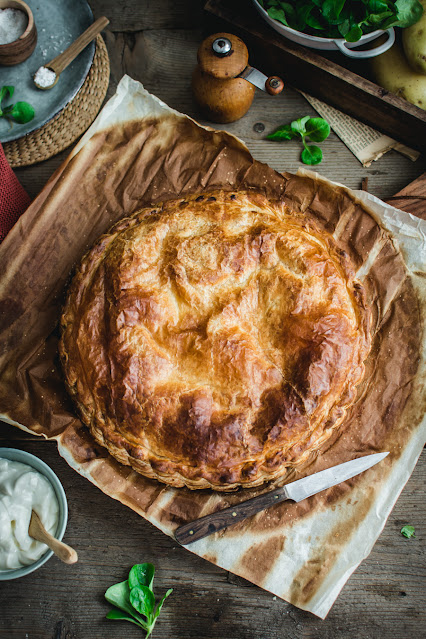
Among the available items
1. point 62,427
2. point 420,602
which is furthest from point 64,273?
point 420,602

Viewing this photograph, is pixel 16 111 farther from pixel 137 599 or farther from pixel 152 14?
pixel 137 599

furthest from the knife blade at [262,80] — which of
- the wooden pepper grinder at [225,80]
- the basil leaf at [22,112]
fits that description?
the basil leaf at [22,112]

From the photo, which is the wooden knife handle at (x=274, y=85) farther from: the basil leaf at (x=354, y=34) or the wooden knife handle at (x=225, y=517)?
the wooden knife handle at (x=225, y=517)

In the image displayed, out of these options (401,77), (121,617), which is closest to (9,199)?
(121,617)

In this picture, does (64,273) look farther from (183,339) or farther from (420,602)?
(420,602)

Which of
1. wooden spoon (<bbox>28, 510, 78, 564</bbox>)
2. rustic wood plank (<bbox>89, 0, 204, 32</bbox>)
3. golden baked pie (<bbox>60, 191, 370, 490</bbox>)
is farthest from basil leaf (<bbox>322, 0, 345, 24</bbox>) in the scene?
wooden spoon (<bbox>28, 510, 78, 564</bbox>)
